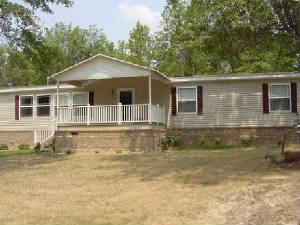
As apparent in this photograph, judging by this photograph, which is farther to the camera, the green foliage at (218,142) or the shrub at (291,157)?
the green foliage at (218,142)

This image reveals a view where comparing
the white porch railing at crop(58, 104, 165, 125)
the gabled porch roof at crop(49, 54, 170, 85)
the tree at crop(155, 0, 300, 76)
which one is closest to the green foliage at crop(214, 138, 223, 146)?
the white porch railing at crop(58, 104, 165, 125)

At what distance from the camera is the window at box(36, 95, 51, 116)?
Result: 24234 millimetres

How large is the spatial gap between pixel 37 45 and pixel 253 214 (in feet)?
48.6

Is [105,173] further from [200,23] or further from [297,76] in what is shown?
[297,76]

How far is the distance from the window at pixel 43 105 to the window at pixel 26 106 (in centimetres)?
48

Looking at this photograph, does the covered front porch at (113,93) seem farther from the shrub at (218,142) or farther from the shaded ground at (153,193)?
the shaded ground at (153,193)

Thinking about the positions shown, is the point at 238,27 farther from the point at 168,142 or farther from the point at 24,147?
the point at 24,147

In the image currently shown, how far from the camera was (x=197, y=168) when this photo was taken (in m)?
12.5

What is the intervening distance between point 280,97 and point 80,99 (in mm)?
10616

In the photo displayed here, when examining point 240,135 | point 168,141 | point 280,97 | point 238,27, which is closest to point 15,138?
point 168,141

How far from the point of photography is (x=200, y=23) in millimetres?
14852

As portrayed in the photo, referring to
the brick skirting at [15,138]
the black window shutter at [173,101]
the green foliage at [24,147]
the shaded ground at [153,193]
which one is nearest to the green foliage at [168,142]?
the black window shutter at [173,101]

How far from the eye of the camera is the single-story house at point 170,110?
19.6m

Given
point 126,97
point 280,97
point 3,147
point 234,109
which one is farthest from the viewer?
point 3,147
